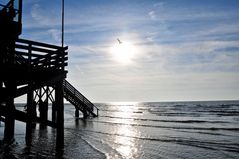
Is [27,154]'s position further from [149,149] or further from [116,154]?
[149,149]

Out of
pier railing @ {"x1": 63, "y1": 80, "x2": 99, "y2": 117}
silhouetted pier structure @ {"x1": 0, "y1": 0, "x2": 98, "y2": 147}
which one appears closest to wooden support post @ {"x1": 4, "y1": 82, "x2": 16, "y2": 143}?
silhouetted pier structure @ {"x1": 0, "y1": 0, "x2": 98, "y2": 147}

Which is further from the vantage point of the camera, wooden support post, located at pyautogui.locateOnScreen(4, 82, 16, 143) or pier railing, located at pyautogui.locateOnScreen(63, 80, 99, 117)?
pier railing, located at pyautogui.locateOnScreen(63, 80, 99, 117)

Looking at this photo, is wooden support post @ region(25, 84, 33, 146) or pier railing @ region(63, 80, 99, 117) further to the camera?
pier railing @ region(63, 80, 99, 117)

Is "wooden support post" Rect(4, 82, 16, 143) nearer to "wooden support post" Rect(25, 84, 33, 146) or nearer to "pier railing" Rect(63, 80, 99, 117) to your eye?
"wooden support post" Rect(25, 84, 33, 146)

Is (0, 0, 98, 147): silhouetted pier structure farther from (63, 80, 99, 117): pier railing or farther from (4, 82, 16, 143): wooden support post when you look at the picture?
(63, 80, 99, 117): pier railing

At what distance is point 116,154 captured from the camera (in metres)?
11.3

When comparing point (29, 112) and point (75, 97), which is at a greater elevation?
point (75, 97)

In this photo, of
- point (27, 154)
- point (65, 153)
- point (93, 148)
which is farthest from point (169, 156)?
point (27, 154)

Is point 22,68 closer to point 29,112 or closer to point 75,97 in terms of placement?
point 29,112

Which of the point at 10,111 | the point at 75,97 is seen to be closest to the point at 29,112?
the point at 10,111

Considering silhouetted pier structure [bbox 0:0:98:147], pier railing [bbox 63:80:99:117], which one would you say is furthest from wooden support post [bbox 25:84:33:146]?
pier railing [bbox 63:80:99:117]

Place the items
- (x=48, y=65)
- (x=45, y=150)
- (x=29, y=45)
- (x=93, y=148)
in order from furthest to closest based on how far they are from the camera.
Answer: (x=93, y=148) → (x=45, y=150) → (x=48, y=65) → (x=29, y=45)

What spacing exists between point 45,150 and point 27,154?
110 centimetres

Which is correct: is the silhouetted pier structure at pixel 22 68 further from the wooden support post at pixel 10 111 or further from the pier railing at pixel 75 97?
the pier railing at pixel 75 97
